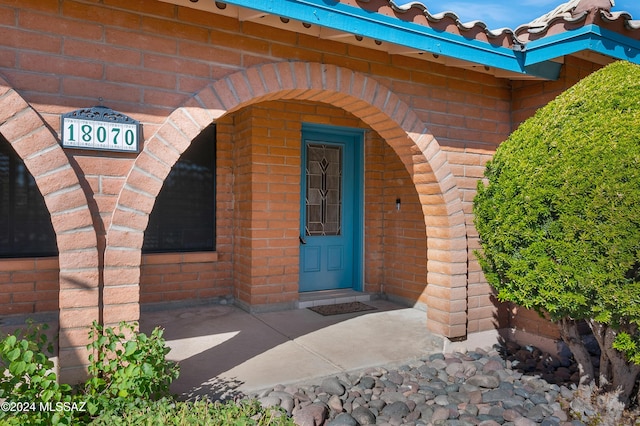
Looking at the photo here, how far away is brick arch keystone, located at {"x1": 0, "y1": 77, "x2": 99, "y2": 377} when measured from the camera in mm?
2873

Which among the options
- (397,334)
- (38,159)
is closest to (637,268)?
(397,334)

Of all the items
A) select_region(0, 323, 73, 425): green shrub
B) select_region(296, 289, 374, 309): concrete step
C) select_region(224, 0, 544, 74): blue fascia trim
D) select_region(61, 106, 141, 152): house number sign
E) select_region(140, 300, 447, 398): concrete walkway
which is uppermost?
select_region(224, 0, 544, 74): blue fascia trim

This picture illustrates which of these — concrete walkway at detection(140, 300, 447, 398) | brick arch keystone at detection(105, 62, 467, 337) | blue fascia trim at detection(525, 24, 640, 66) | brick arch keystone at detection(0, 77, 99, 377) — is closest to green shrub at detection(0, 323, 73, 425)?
brick arch keystone at detection(0, 77, 99, 377)

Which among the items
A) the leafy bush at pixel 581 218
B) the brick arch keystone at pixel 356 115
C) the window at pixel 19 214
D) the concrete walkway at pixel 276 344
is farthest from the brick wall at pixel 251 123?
the window at pixel 19 214

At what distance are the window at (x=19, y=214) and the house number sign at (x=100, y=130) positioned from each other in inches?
112

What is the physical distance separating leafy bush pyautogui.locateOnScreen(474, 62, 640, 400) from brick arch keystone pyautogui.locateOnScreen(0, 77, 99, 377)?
3.06 metres

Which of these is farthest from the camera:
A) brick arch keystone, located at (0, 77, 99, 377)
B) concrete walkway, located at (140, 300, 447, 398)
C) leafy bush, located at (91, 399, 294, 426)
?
concrete walkway, located at (140, 300, 447, 398)

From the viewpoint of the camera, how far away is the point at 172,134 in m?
3.33

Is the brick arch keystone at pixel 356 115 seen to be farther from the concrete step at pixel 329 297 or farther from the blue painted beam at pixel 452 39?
the concrete step at pixel 329 297

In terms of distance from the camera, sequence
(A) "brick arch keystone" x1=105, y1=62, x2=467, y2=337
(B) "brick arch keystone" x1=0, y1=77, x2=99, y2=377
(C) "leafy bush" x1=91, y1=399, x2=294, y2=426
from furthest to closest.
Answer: (A) "brick arch keystone" x1=105, y1=62, x2=467, y2=337, (B) "brick arch keystone" x1=0, y1=77, x2=99, y2=377, (C) "leafy bush" x1=91, y1=399, x2=294, y2=426

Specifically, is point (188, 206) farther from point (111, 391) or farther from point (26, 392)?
point (26, 392)

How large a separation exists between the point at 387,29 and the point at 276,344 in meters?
3.23

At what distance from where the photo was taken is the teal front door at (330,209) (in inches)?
263

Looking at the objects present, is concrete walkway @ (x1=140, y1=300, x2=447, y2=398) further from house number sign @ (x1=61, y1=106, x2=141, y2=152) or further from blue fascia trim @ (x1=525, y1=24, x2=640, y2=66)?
blue fascia trim @ (x1=525, y1=24, x2=640, y2=66)
